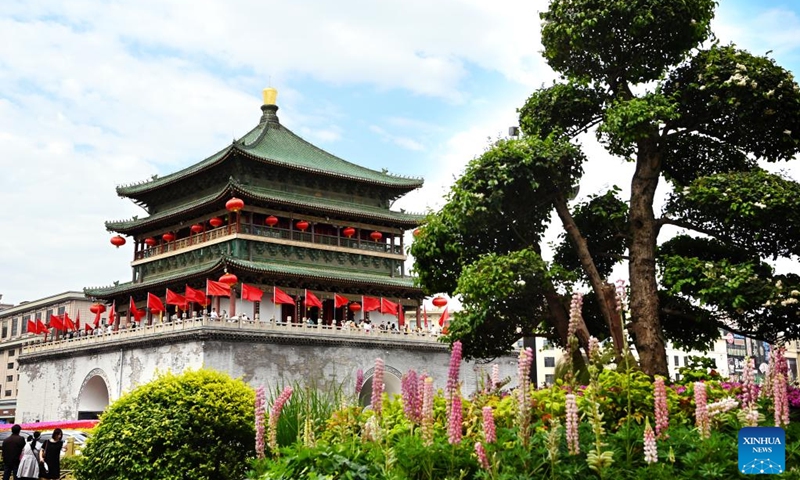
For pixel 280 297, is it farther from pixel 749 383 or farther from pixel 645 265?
pixel 749 383

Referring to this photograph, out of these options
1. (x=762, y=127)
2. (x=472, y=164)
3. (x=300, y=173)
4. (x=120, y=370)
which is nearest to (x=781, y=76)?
(x=762, y=127)

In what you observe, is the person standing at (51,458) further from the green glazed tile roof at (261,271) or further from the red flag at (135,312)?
the red flag at (135,312)

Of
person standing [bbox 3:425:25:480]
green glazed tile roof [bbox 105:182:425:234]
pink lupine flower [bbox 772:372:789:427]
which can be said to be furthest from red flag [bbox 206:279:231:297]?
pink lupine flower [bbox 772:372:789:427]

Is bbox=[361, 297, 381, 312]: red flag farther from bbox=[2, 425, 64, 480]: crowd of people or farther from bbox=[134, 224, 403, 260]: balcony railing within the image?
bbox=[2, 425, 64, 480]: crowd of people

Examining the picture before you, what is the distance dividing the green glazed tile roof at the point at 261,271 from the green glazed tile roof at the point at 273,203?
2765 millimetres

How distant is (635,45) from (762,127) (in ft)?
8.99

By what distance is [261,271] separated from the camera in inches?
1390

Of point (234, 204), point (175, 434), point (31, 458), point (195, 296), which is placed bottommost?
point (31, 458)

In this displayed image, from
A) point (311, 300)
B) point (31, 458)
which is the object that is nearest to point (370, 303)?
point (311, 300)

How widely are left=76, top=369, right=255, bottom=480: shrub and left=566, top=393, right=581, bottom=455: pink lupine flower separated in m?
5.77

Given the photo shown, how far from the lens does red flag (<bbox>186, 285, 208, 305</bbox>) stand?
34875 mm

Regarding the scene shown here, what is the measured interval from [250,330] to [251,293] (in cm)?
210

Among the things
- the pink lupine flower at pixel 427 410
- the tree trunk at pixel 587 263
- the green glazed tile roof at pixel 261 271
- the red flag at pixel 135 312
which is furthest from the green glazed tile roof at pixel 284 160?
the pink lupine flower at pixel 427 410

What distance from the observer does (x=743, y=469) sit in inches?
193
